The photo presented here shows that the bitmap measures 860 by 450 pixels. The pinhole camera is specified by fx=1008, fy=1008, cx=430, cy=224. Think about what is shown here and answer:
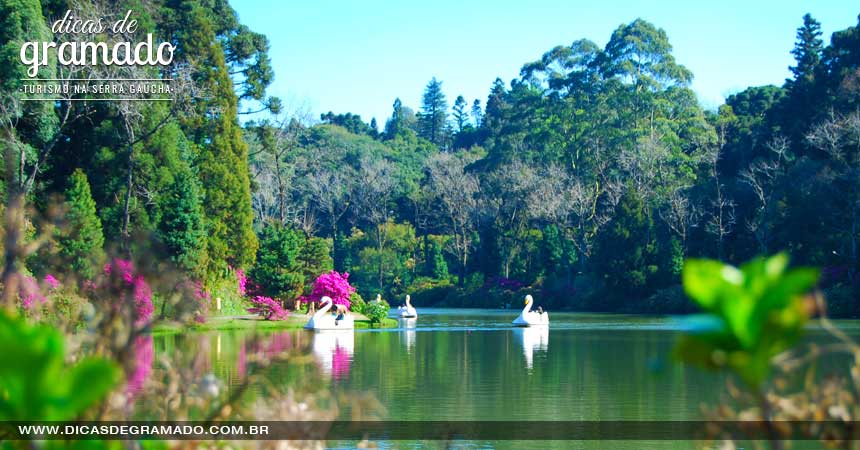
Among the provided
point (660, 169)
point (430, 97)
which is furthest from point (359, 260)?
point (430, 97)

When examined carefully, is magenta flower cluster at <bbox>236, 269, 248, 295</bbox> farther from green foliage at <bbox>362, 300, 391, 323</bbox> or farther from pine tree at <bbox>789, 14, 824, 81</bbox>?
pine tree at <bbox>789, 14, 824, 81</bbox>

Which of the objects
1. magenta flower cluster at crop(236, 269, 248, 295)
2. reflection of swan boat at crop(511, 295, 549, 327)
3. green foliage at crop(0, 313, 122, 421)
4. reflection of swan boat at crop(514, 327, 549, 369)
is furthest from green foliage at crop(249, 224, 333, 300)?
green foliage at crop(0, 313, 122, 421)

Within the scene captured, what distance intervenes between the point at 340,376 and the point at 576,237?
35656 millimetres

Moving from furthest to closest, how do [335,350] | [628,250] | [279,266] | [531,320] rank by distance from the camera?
1. [628,250]
2. [279,266]
3. [531,320]
4. [335,350]

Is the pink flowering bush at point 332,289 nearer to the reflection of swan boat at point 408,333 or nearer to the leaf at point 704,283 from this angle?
the reflection of swan boat at point 408,333

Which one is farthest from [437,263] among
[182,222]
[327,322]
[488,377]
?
[488,377]

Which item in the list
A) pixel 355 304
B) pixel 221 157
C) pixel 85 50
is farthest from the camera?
pixel 355 304

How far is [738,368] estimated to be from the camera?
1.39 meters

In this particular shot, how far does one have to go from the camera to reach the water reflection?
21.0m

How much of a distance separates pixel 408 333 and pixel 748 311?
24.6m

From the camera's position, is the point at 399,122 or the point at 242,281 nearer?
the point at 242,281

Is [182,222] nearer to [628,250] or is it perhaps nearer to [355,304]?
[355,304]

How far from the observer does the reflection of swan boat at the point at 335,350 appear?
15.3 metres

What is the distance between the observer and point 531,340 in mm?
22828
